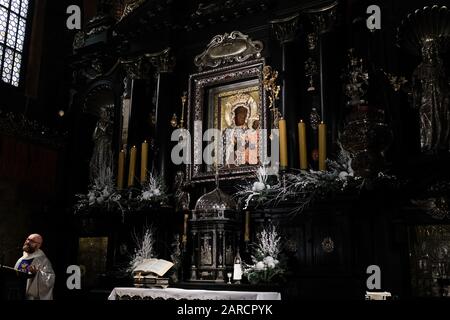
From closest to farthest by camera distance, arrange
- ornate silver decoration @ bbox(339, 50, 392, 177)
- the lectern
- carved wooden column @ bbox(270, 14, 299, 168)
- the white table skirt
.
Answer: the lectern → ornate silver decoration @ bbox(339, 50, 392, 177) → the white table skirt → carved wooden column @ bbox(270, 14, 299, 168)

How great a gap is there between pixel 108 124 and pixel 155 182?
2.83m

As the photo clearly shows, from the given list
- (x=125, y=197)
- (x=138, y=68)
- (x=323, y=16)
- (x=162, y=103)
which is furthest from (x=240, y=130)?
(x=138, y=68)

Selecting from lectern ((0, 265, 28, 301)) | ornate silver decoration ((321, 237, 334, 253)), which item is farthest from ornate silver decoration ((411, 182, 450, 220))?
lectern ((0, 265, 28, 301))

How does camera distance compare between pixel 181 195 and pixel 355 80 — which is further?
pixel 181 195

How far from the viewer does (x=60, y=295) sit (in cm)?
1012

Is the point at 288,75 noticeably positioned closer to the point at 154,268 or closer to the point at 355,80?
the point at 355,80

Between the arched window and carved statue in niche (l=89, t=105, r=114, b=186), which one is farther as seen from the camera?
the arched window

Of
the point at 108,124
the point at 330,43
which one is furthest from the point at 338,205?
the point at 108,124

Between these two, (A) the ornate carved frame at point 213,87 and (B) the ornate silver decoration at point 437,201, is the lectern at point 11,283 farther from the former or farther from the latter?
(B) the ornate silver decoration at point 437,201

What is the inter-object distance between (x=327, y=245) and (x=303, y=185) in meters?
0.95

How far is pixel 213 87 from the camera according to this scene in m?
9.49

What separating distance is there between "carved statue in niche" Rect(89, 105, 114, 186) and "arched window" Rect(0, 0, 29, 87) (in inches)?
107

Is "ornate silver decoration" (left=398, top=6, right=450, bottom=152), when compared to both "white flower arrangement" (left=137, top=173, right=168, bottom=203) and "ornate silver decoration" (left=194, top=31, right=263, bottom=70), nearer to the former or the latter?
"ornate silver decoration" (left=194, top=31, right=263, bottom=70)

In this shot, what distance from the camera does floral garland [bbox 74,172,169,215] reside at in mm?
8795
